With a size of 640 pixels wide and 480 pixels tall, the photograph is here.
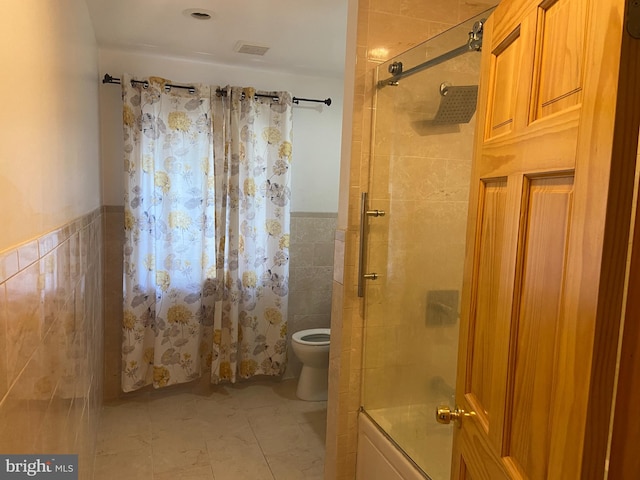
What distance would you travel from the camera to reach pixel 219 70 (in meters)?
3.20

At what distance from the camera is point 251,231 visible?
3.28 metres

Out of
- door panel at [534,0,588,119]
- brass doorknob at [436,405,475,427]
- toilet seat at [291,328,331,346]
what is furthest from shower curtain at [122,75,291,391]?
door panel at [534,0,588,119]

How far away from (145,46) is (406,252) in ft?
7.17

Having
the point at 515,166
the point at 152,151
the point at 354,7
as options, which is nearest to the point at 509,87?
the point at 515,166

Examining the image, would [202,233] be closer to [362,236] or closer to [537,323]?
[362,236]

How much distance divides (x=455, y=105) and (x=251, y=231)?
5.85ft

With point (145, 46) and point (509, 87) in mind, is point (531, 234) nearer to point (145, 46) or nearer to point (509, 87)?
point (509, 87)

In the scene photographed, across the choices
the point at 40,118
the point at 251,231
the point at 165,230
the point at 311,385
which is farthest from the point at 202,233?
the point at 40,118

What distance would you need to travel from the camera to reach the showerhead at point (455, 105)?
6.44ft

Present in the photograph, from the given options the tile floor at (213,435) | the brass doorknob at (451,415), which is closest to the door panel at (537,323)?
the brass doorknob at (451,415)

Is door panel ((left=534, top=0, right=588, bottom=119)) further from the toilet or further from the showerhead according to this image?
the toilet

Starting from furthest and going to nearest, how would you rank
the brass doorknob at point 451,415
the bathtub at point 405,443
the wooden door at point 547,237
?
the bathtub at point 405,443 < the brass doorknob at point 451,415 < the wooden door at point 547,237

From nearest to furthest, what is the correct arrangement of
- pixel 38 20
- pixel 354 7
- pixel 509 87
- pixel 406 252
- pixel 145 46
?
1. pixel 509 87
2. pixel 38 20
3. pixel 354 7
4. pixel 406 252
5. pixel 145 46

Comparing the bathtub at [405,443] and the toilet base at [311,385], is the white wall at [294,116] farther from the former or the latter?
the bathtub at [405,443]
